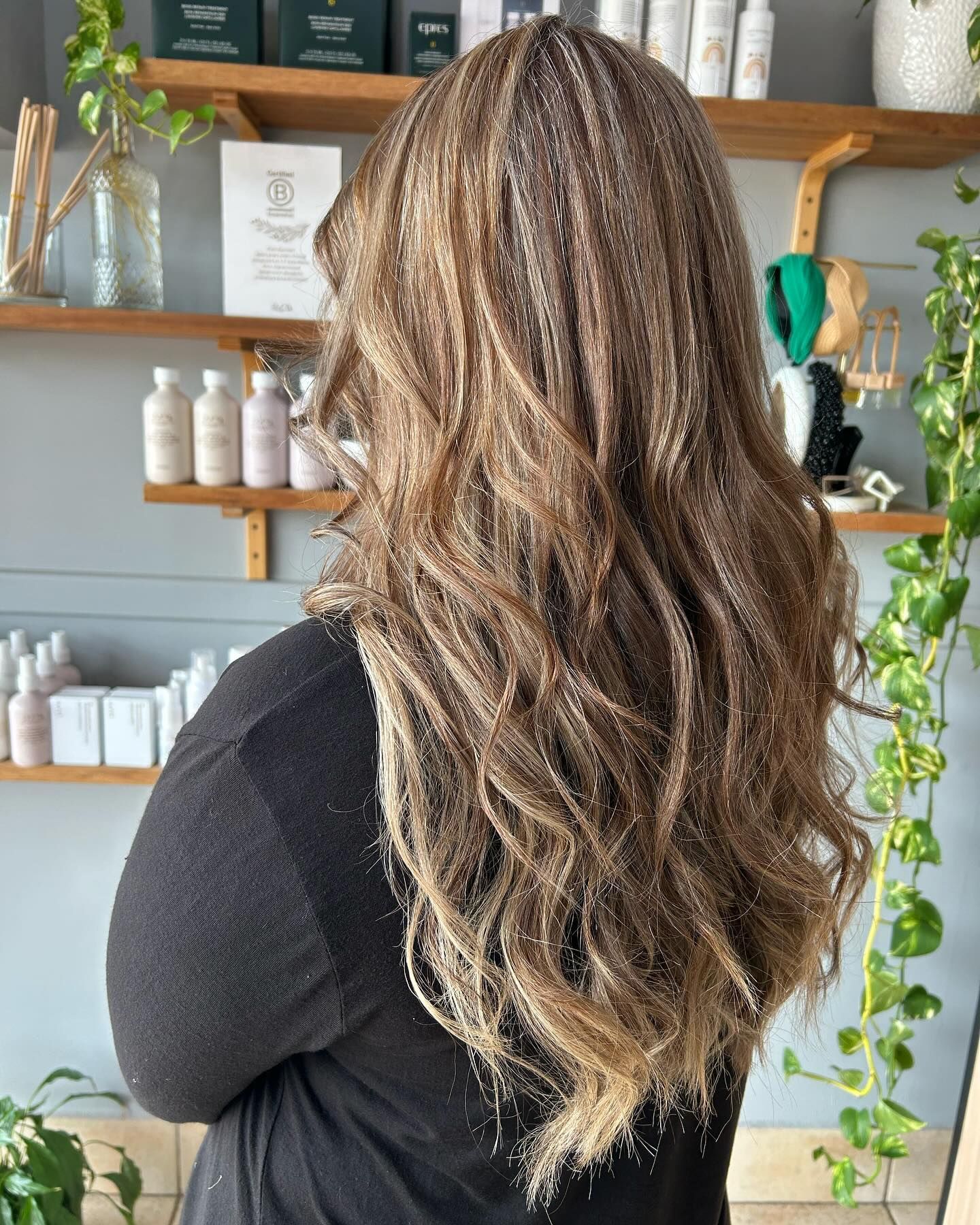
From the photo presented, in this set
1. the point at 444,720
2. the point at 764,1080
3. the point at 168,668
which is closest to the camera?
the point at 444,720

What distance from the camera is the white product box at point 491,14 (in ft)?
4.05

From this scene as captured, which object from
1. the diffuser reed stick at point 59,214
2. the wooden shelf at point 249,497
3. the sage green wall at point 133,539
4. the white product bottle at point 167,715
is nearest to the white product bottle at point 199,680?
the white product bottle at point 167,715

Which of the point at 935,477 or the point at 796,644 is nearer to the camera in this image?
A: the point at 796,644

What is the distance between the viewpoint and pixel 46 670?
141 cm

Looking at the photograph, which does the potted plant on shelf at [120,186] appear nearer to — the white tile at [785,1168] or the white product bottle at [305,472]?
the white product bottle at [305,472]

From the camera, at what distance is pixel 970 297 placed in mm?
1242

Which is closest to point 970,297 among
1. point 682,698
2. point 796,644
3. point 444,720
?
point 796,644

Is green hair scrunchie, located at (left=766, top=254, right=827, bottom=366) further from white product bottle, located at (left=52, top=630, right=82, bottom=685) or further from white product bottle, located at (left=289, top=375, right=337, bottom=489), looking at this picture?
white product bottle, located at (left=52, top=630, right=82, bottom=685)

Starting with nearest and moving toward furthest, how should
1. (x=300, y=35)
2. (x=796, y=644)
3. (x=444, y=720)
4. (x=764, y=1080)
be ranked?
(x=444, y=720) < (x=796, y=644) < (x=300, y=35) < (x=764, y=1080)

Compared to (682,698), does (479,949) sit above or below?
below

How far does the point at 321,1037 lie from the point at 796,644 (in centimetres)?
38

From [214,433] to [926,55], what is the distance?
3.63 ft

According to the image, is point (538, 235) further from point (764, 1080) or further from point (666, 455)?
point (764, 1080)

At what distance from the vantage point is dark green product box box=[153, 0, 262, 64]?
1203mm
